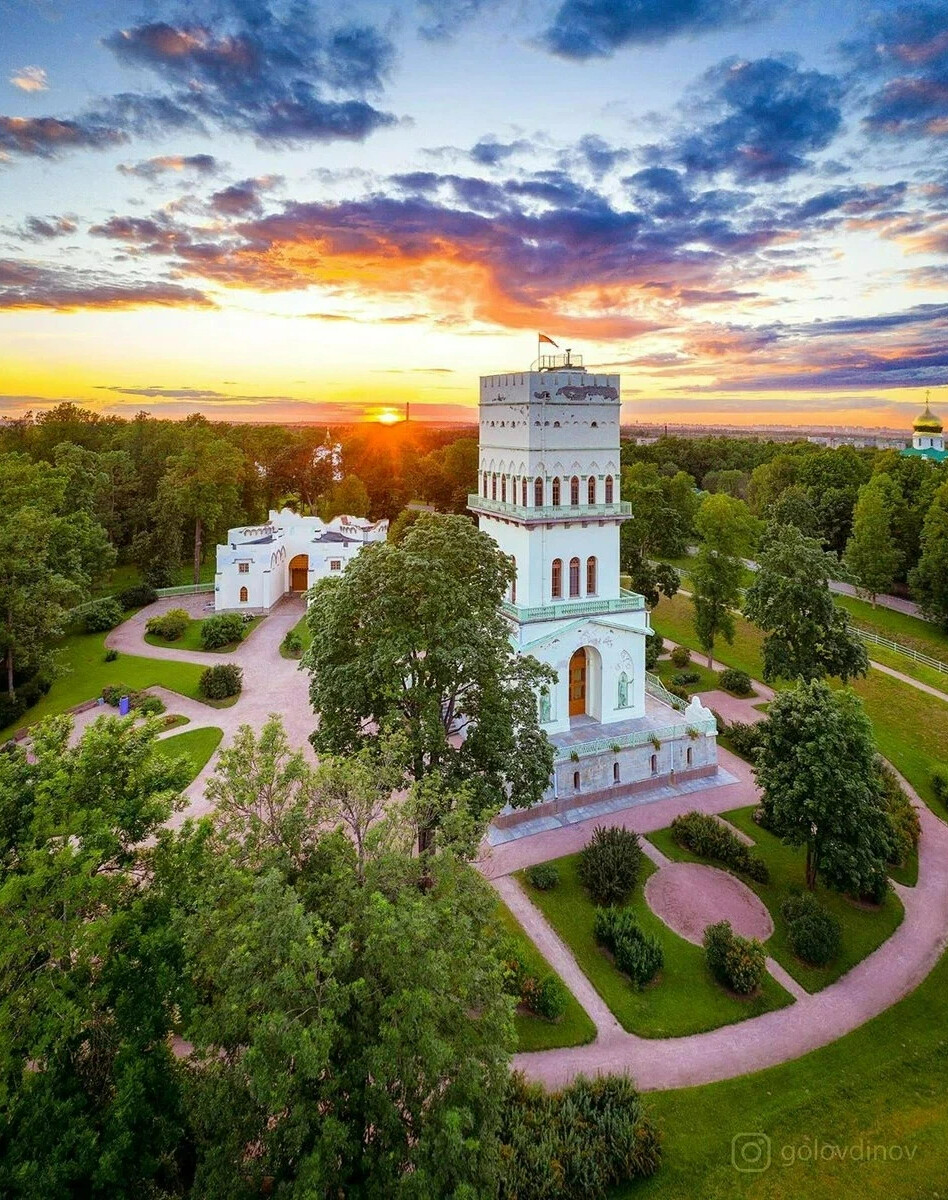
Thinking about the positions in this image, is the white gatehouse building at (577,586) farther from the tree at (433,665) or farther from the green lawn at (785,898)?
the tree at (433,665)

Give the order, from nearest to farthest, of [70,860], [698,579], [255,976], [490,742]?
[255,976] < [70,860] < [490,742] < [698,579]

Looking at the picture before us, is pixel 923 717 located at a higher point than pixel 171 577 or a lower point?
lower

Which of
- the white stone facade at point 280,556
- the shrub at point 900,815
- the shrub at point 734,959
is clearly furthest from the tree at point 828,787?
the white stone facade at point 280,556

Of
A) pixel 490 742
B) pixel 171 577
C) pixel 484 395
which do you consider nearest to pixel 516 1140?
pixel 490 742

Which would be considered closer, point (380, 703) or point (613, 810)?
point (380, 703)

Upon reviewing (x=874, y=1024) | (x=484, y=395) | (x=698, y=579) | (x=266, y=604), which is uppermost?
(x=484, y=395)

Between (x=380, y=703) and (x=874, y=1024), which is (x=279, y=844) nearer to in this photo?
(x=380, y=703)
